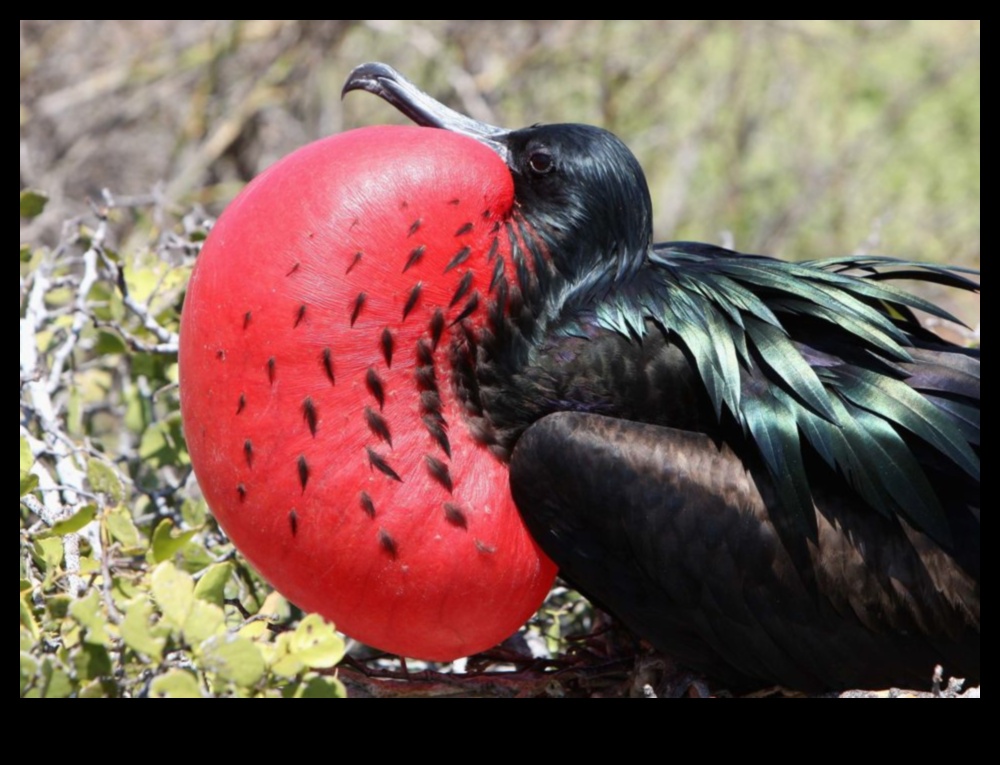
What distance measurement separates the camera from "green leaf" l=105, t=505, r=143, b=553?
5.86 feet

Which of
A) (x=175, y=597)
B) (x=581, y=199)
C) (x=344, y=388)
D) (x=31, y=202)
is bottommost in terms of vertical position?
(x=175, y=597)

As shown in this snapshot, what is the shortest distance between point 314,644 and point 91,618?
25 centimetres

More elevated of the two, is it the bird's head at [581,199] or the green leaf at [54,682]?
the bird's head at [581,199]

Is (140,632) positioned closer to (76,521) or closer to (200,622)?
(200,622)

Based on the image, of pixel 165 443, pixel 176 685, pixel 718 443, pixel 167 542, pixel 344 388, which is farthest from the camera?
pixel 165 443

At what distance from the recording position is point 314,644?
1462 millimetres

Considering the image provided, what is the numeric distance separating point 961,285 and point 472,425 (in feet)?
2.78

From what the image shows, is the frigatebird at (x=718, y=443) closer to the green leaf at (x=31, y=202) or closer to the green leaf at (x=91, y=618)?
the green leaf at (x=91, y=618)

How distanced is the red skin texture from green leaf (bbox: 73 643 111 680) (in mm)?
273

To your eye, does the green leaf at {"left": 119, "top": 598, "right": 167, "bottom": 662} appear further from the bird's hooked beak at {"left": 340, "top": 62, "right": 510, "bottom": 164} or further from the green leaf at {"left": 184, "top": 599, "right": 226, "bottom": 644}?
the bird's hooked beak at {"left": 340, "top": 62, "right": 510, "bottom": 164}

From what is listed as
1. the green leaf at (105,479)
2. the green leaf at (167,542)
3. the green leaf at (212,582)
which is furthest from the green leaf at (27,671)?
the green leaf at (105,479)

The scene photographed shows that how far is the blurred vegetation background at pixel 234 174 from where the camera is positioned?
1685 mm

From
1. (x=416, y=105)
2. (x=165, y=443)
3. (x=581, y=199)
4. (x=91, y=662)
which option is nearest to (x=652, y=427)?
(x=581, y=199)
